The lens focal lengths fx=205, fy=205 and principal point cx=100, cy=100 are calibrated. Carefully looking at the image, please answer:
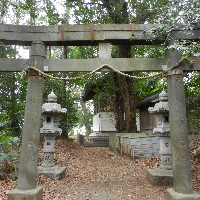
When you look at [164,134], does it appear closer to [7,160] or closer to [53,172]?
[53,172]

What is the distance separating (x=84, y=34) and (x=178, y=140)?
12.0ft

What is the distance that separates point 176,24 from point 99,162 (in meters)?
8.15

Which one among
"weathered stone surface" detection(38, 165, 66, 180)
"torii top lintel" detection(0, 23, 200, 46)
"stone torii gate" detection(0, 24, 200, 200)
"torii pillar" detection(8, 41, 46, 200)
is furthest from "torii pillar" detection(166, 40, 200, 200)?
"weathered stone surface" detection(38, 165, 66, 180)

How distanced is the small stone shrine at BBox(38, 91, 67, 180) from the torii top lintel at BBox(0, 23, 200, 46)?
290cm

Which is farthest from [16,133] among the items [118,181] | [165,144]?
[165,144]

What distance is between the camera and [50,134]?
798cm

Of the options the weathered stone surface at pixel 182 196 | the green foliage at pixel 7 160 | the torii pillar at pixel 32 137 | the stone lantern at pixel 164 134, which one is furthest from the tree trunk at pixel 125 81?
the torii pillar at pixel 32 137

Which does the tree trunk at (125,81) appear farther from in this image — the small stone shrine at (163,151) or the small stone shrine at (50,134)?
the small stone shrine at (50,134)

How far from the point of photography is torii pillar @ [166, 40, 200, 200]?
486 centimetres

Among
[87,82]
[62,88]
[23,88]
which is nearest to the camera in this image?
[23,88]

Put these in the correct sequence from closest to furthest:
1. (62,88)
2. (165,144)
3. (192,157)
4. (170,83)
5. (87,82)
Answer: (170,83) → (165,144) → (192,157) → (62,88) → (87,82)

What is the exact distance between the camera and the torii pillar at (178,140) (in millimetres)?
4859

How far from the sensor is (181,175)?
492cm

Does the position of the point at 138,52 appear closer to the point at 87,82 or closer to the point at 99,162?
the point at 87,82
